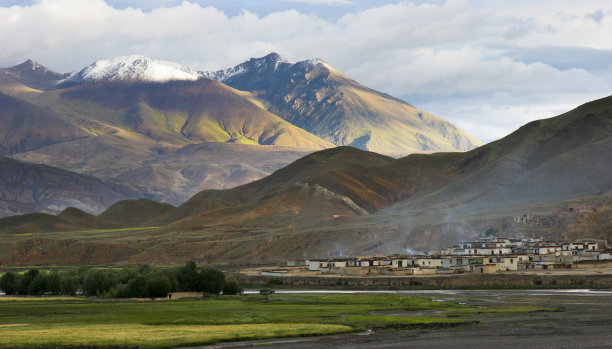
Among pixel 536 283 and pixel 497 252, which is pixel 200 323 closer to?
pixel 536 283

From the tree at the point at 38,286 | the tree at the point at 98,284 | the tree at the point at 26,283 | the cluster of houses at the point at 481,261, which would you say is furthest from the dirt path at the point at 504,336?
the tree at the point at 26,283

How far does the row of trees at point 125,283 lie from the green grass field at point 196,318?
5210 millimetres

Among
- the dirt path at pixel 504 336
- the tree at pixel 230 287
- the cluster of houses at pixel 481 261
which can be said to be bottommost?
the dirt path at pixel 504 336

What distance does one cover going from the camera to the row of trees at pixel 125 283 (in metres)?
108

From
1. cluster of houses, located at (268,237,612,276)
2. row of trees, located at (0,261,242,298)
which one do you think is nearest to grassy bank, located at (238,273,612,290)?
cluster of houses, located at (268,237,612,276)

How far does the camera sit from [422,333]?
2717 inches

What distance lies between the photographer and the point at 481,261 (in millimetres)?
144500

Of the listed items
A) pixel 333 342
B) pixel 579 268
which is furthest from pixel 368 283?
pixel 333 342

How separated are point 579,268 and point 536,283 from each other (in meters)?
18.9

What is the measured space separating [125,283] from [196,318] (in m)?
38.2

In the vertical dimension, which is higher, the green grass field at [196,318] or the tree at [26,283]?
the tree at [26,283]

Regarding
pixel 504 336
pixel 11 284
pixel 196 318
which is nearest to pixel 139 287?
pixel 11 284

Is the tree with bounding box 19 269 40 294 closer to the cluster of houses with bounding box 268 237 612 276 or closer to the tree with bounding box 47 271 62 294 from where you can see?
the tree with bounding box 47 271 62 294

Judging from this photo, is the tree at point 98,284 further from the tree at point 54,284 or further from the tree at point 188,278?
the tree at point 188,278
